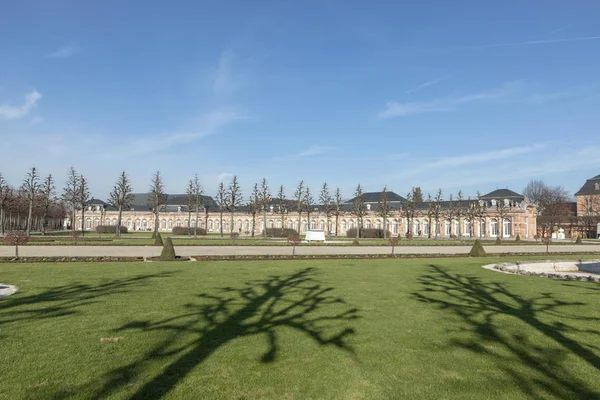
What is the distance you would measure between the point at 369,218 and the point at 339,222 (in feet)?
22.6

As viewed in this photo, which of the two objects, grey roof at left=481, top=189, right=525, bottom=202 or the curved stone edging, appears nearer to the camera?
the curved stone edging

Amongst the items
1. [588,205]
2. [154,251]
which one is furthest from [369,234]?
[588,205]

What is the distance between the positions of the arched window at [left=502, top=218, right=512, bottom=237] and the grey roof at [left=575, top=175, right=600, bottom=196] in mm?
27049

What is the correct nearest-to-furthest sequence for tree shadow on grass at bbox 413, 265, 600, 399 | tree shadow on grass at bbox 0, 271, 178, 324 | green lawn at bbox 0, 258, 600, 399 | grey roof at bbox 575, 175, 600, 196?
green lawn at bbox 0, 258, 600, 399 < tree shadow on grass at bbox 413, 265, 600, 399 < tree shadow on grass at bbox 0, 271, 178, 324 < grey roof at bbox 575, 175, 600, 196

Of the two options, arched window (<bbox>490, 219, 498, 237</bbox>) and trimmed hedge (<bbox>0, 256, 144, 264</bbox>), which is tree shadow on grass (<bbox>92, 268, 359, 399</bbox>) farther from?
arched window (<bbox>490, 219, 498, 237</bbox>)

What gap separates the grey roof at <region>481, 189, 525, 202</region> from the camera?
7388cm

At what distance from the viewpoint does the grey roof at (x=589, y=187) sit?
85.8m

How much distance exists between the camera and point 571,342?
21.9ft

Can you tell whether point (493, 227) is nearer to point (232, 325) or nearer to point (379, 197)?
point (379, 197)

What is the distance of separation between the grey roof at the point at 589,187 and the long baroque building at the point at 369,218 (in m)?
22.7

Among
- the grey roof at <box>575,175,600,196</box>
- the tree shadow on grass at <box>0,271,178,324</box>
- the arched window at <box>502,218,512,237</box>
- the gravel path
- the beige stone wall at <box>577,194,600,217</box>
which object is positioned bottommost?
the gravel path

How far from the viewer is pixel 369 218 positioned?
279ft

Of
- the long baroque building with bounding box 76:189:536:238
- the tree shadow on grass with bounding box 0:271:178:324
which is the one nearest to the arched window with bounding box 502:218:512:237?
the long baroque building with bounding box 76:189:536:238

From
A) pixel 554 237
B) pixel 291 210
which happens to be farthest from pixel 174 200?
pixel 554 237
